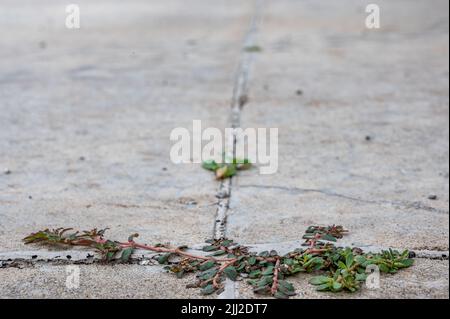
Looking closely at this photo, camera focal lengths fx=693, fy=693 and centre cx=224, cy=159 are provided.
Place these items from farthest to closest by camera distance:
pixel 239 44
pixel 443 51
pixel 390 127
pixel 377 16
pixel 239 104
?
pixel 377 16
pixel 239 44
pixel 443 51
pixel 239 104
pixel 390 127

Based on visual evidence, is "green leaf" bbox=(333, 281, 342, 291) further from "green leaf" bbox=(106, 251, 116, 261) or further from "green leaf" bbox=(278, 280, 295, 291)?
"green leaf" bbox=(106, 251, 116, 261)

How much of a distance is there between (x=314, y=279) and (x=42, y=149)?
2.05 meters

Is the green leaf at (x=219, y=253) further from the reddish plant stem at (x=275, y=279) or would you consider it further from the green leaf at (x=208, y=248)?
the reddish plant stem at (x=275, y=279)

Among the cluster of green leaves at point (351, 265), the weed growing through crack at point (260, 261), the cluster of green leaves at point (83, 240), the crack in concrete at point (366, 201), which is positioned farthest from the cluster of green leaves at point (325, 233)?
the cluster of green leaves at point (83, 240)

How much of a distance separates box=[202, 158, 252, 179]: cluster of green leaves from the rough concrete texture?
7cm

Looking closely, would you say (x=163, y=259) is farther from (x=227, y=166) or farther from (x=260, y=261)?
(x=227, y=166)

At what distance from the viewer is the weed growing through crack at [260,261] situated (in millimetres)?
2203

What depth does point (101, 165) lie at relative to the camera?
140 inches

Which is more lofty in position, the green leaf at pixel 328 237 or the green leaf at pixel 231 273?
the green leaf at pixel 328 237

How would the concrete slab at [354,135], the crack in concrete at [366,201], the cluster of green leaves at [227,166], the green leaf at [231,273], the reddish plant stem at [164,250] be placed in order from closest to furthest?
1. the green leaf at [231,273]
2. the reddish plant stem at [164,250]
3. the concrete slab at [354,135]
4. the crack in concrete at [366,201]
5. the cluster of green leaves at [227,166]

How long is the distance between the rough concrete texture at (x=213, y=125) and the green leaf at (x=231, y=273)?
43mm

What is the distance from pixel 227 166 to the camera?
3475mm

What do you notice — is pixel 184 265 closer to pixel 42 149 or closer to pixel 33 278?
pixel 33 278
